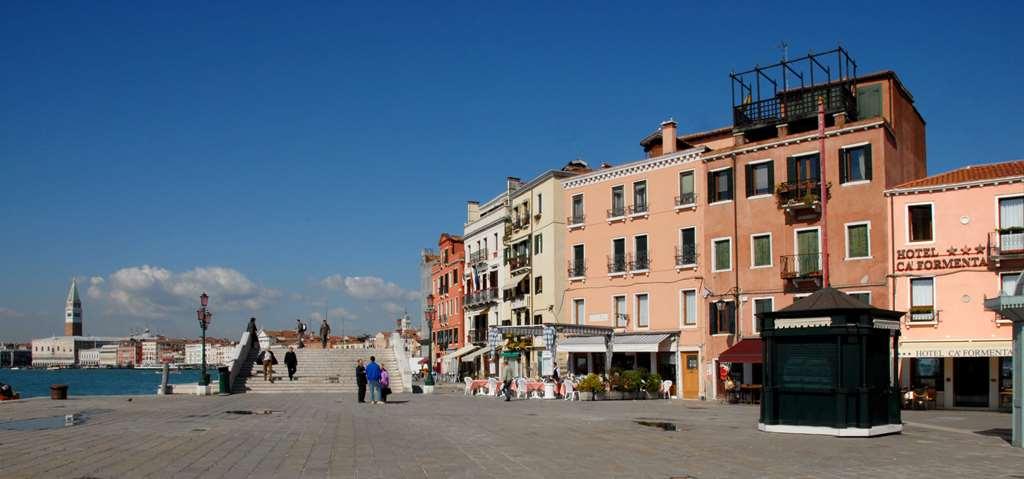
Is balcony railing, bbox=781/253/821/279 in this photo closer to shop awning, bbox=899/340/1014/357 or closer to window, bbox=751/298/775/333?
window, bbox=751/298/775/333

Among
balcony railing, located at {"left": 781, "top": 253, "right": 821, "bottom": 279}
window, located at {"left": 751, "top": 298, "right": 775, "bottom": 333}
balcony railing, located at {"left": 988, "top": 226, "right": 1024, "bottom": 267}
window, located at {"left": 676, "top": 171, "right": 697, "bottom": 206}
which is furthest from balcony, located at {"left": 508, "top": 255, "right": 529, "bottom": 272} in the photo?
balcony railing, located at {"left": 988, "top": 226, "right": 1024, "bottom": 267}

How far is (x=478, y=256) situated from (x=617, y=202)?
2147cm

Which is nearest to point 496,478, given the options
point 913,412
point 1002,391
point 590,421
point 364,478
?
point 364,478

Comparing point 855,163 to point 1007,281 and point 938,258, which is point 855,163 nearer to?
point 938,258

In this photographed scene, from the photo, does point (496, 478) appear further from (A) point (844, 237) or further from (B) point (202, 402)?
(A) point (844, 237)

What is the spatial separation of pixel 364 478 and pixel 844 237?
31.4 m

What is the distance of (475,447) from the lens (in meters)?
18.8

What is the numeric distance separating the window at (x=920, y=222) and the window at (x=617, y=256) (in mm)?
15943

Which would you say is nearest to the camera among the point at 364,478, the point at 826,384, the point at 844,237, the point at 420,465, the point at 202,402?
the point at 364,478

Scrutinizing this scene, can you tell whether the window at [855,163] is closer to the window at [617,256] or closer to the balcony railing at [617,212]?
the balcony railing at [617,212]

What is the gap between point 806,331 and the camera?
22016 mm

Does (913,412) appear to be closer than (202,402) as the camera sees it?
Yes

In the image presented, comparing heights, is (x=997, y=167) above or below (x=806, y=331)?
above

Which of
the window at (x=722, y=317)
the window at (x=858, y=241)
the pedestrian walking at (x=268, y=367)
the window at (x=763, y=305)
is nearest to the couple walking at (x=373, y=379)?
the pedestrian walking at (x=268, y=367)
